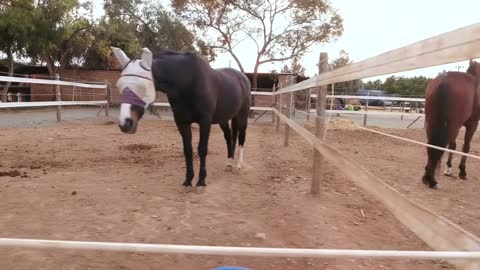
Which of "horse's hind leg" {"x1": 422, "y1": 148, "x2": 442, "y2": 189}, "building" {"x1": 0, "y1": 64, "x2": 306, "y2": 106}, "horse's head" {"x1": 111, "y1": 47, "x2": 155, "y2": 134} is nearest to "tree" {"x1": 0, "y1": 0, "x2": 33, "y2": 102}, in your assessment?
"building" {"x1": 0, "y1": 64, "x2": 306, "y2": 106}

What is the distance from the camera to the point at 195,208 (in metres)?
3.57

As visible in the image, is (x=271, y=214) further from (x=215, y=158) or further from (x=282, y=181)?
(x=215, y=158)

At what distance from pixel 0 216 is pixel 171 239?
149 centimetres

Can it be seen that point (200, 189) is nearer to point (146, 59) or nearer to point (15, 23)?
point (146, 59)

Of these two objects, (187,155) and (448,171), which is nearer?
(187,155)

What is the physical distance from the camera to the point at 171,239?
2809mm

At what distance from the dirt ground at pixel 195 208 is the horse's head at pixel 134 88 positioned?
82 centimetres

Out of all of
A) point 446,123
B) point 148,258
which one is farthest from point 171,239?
point 446,123

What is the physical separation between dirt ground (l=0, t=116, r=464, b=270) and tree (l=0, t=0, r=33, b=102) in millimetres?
13459

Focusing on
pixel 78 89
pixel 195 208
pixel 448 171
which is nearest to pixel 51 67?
pixel 78 89

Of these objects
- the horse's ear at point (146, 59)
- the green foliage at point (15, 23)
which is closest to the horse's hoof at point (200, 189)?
the horse's ear at point (146, 59)

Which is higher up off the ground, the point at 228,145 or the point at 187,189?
the point at 228,145

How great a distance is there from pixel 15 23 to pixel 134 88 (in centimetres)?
1711

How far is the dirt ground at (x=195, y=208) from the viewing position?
2.52 meters
